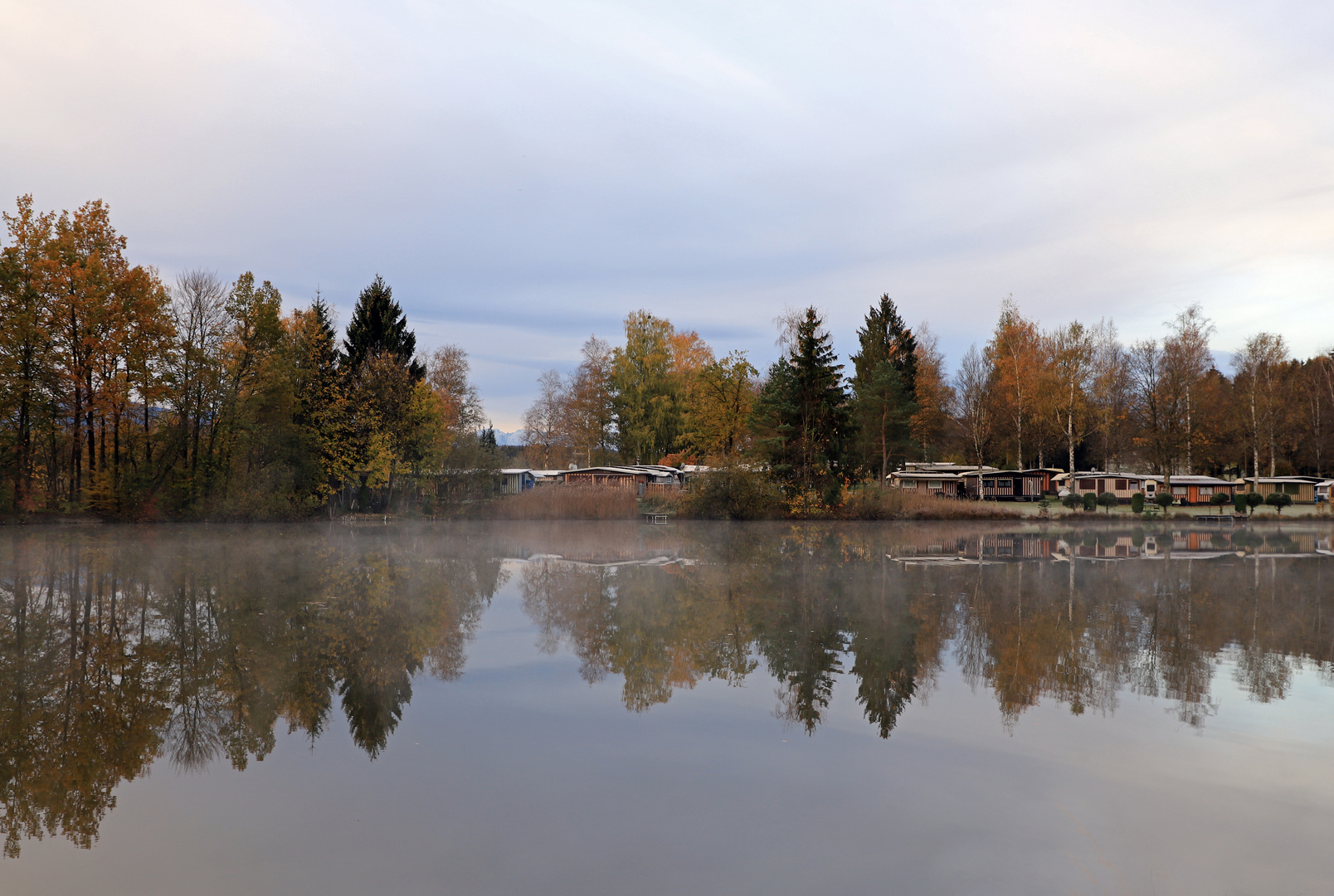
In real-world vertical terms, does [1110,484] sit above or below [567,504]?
above

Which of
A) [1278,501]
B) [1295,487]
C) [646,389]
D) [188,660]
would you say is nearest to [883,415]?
[646,389]

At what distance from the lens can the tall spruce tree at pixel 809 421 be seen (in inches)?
1469

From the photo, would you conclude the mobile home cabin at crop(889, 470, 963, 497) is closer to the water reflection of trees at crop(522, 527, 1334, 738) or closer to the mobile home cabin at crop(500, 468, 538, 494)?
the mobile home cabin at crop(500, 468, 538, 494)

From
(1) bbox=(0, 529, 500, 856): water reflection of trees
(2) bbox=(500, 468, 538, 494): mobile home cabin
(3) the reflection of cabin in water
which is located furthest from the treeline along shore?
(1) bbox=(0, 529, 500, 856): water reflection of trees

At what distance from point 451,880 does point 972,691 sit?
17.2ft

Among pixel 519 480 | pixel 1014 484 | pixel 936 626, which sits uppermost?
pixel 519 480

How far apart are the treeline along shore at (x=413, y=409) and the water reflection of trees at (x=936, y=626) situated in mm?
18945

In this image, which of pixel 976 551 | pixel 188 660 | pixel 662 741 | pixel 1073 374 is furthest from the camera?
pixel 1073 374

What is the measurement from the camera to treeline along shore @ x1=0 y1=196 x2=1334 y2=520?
29.5 meters

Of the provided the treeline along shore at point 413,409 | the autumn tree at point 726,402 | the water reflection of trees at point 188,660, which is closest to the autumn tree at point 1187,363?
the treeline along shore at point 413,409

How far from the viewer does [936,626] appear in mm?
10742

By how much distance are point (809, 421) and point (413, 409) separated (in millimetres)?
18190

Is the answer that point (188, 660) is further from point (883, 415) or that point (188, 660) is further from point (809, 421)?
point (883, 415)

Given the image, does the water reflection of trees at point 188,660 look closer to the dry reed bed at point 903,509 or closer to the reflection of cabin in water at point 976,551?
the reflection of cabin in water at point 976,551
